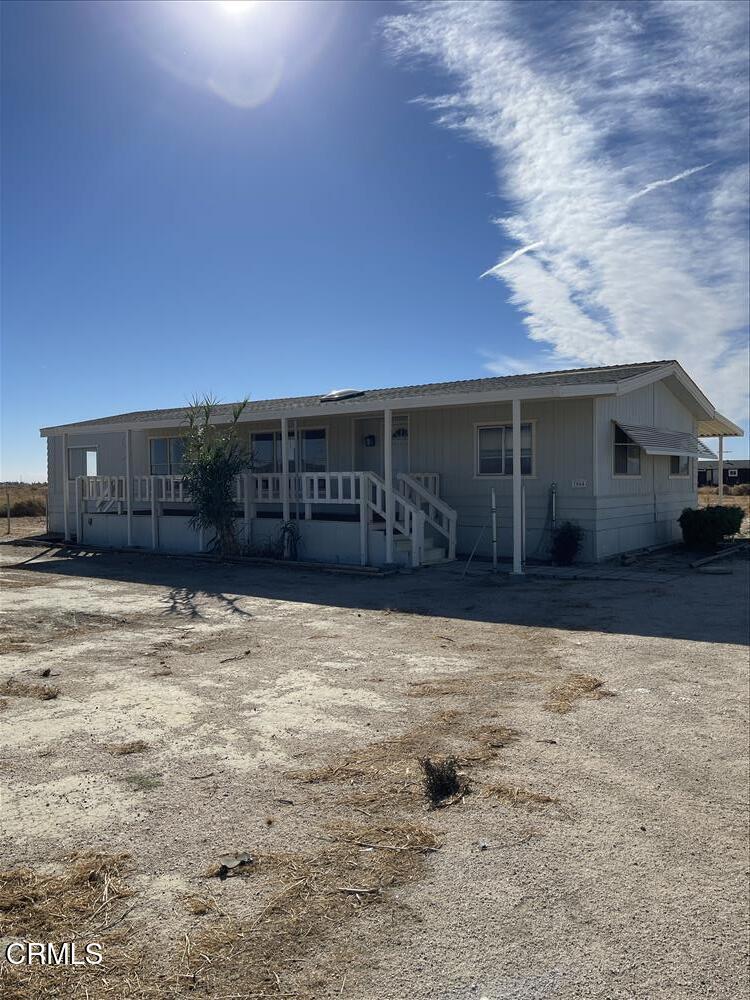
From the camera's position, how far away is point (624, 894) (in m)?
2.80

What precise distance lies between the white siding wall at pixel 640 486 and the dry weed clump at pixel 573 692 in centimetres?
727

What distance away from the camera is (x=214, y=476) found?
13.8 meters

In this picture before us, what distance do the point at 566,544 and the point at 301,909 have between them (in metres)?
10.6

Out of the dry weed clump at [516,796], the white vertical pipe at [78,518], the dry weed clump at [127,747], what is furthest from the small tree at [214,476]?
the dry weed clump at [516,796]

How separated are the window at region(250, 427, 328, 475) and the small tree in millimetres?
1835

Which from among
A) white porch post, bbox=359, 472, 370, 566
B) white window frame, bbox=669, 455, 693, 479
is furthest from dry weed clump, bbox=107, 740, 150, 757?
white window frame, bbox=669, 455, 693, 479

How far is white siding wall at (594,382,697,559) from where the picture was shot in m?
13.0

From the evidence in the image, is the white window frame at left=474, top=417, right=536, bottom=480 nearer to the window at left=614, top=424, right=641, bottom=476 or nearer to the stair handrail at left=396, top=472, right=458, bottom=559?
the stair handrail at left=396, top=472, right=458, bottom=559

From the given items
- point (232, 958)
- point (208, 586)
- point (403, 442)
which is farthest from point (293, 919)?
point (403, 442)

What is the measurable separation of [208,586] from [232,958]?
361 inches

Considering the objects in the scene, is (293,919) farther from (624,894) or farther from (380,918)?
(624,894)

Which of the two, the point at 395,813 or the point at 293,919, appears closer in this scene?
the point at 293,919

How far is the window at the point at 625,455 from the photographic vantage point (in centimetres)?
1359

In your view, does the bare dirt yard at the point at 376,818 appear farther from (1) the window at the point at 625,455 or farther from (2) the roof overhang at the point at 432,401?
(1) the window at the point at 625,455
